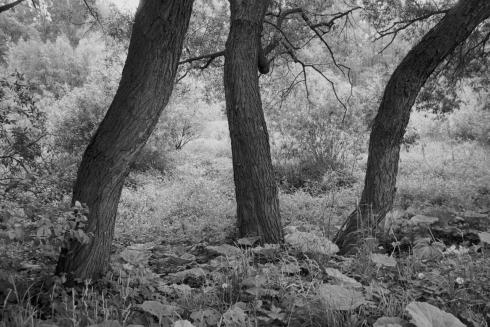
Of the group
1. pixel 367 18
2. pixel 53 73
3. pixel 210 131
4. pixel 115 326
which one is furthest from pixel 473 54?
pixel 53 73

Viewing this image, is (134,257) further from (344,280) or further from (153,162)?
(153,162)

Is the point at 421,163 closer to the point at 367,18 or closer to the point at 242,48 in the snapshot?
the point at 367,18

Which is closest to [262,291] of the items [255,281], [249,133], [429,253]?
[255,281]

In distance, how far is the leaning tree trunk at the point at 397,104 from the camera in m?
4.07

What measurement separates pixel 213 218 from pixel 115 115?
3.90m

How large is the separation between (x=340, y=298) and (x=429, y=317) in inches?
17.1

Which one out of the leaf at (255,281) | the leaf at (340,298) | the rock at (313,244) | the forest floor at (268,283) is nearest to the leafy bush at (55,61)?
the forest floor at (268,283)

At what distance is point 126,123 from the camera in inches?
115

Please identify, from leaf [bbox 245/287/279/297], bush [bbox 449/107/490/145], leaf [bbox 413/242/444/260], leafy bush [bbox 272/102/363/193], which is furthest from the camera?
bush [bbox 449/107/490/145]

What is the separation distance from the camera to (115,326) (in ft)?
6.29

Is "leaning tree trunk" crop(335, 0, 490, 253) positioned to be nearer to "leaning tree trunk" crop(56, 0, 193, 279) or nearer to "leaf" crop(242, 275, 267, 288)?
"leaf" crop(242, 275, 267, 288)

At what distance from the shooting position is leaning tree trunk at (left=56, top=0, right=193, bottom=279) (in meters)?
2.91

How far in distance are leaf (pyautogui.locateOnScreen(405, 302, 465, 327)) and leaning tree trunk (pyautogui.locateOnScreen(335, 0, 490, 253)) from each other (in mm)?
2170

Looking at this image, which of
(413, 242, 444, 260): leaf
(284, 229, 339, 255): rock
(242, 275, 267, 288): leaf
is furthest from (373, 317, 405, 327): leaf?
(284, 229, 339, 255): rock
